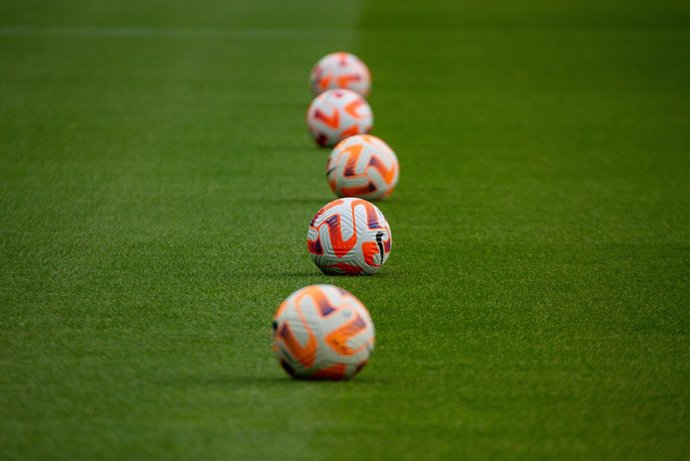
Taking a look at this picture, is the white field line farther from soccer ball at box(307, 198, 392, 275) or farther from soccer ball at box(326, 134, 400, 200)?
soccer ball at box(307, 198, 392, 275)

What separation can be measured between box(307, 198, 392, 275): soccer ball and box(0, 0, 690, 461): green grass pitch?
0.40ft

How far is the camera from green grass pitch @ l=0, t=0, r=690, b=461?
4.45 metres

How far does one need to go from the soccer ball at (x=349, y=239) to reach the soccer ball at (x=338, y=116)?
396cm

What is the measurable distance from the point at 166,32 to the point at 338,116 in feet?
29.4

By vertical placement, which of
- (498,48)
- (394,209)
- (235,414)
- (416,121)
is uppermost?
(235,414)

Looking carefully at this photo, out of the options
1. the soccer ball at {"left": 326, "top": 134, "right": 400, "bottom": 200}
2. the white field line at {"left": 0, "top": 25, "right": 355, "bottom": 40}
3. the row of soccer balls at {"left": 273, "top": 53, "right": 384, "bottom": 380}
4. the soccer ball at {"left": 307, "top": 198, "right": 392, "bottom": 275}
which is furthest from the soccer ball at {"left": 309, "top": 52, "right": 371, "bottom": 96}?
the soccer ball at {"left": 307, "top": 198, "right": 392, "bottom": 275}

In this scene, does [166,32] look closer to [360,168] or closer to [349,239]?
[360,168]

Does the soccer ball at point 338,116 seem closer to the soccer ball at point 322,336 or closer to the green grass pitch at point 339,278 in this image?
the green grass pitch at point 339,278

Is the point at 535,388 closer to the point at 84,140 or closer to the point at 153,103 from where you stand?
the point at 84,140

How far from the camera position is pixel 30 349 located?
5293 mm

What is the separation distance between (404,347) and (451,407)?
2.63 ft

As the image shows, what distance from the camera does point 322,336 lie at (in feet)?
15.5

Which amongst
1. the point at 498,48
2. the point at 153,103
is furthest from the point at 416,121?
the point at 498,48

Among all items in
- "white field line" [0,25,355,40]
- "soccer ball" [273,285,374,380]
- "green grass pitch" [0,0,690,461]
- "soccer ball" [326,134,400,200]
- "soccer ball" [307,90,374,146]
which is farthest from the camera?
"white field line" [0,25,355,40]
